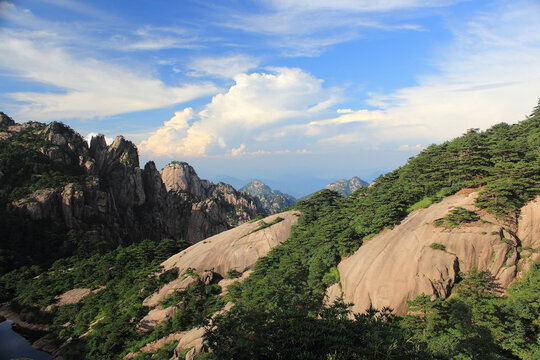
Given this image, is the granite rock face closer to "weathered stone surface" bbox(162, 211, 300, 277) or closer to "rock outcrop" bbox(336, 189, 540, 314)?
"weathered stone surface" bbox(162, 211, 300, 277)

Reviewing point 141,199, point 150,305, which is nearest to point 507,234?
point 150,305

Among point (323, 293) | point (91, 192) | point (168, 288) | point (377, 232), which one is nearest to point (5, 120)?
point (91, 192)

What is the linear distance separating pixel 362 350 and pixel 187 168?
140 m

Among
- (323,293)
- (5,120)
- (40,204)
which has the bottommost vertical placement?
(323,293)

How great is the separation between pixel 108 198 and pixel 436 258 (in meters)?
92.7

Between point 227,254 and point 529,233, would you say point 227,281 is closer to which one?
point 227,254

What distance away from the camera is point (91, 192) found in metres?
84.0

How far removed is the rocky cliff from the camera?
76000 millimetres

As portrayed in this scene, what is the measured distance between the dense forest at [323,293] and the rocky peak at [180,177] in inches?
2874

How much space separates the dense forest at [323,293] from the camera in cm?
1356

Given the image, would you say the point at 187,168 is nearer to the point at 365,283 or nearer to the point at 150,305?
the point at 150,305

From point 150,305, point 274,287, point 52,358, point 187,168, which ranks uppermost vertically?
point 187,168

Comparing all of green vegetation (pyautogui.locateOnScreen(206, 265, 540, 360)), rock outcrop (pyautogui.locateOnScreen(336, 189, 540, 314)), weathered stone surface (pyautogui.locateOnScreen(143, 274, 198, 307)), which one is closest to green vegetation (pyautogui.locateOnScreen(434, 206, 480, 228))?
rock outcrop (pyautogui.locateOnScreen(336, 189, 540, 314))

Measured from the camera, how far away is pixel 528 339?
19422mm
